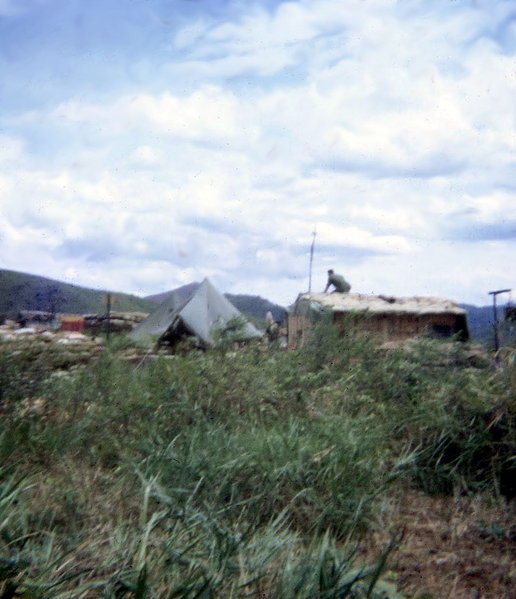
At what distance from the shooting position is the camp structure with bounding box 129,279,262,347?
1401 cm

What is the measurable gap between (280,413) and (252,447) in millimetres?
1253

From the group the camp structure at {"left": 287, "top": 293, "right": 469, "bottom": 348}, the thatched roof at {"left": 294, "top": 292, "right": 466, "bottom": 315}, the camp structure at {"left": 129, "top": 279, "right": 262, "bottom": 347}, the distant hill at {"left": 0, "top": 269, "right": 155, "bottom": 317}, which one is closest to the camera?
the camp structure at {"left": 287, "top": 293, "right": 469, "bottom": 348}

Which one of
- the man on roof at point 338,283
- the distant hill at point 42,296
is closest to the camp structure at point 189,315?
the man on roof at point 338,283

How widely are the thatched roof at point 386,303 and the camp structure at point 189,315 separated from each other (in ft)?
8.51

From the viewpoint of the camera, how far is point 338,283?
39.5 ft

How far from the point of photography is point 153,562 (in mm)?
2711

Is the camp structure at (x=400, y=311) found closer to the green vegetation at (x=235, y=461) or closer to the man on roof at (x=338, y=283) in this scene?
the man on roof at (x=338, y=283)

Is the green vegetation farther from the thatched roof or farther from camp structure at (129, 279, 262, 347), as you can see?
camp structure at (129, 279, 262, 347)

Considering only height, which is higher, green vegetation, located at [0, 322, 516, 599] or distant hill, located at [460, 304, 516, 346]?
distant hill, located at [460, 304, 516, 346]

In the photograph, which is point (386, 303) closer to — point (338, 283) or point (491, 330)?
point (338, 283)

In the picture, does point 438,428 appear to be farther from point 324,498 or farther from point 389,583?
point 389,583

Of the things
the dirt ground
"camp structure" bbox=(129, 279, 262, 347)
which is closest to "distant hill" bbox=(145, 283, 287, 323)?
"camp structure" bbox=(129, 279, 262, 347)

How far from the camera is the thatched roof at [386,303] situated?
1095 cm

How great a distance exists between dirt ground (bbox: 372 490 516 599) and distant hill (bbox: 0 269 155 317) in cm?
1606
